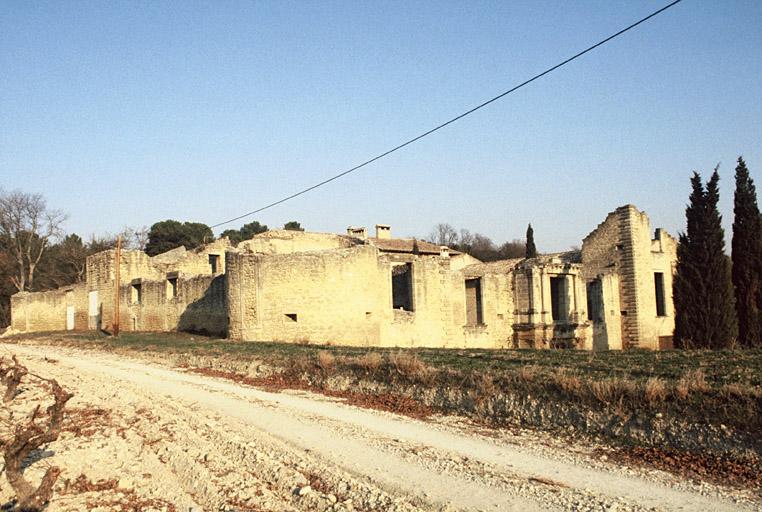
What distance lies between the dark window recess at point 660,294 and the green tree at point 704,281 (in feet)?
17.9

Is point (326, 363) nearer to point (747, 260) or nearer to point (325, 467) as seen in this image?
point (325, 467)

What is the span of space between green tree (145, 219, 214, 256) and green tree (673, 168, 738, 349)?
44.5m

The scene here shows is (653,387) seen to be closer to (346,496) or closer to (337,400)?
(346,496)

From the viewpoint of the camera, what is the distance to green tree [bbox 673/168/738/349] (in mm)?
23672

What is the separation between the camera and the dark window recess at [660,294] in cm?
3014

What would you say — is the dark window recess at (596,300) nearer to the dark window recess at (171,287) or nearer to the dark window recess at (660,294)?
the dark window recess at (660,294)

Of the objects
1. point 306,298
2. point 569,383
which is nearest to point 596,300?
point 306,298

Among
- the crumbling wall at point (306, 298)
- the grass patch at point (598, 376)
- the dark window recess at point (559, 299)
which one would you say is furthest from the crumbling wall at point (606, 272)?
the grass patch at point (598, 376)

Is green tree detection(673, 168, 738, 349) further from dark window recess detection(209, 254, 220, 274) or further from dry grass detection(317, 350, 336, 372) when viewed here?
dark window recess detection(209, 254, 220, 274)

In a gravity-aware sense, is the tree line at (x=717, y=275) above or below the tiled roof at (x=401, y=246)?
below

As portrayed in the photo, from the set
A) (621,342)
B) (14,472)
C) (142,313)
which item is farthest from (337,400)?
(142,313)

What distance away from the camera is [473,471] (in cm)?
660

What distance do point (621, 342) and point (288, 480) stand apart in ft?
82.8

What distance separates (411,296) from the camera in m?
25.6
